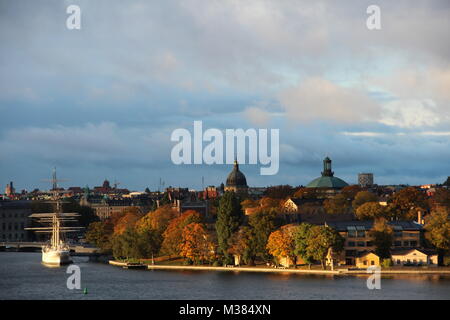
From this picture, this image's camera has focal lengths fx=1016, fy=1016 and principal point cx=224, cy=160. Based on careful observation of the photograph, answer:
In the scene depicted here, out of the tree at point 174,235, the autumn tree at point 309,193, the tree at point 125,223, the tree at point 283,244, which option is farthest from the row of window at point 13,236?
the tree at point 283,244

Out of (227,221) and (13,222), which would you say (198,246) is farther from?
(13,222)

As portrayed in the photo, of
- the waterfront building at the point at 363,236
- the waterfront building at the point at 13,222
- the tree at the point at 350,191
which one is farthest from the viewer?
the waterfront building at the point at 13,222

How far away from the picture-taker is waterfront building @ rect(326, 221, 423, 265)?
101m

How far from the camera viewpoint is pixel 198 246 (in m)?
106

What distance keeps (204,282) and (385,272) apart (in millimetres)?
17008

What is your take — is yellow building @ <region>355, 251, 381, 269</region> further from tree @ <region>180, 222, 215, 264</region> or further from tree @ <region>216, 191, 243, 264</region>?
tree @ <region>180, 222, 215, 264</region>

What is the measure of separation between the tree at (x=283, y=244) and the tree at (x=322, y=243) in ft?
7.16

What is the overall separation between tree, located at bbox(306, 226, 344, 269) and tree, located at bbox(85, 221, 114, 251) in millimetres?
38532

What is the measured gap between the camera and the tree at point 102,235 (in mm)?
130250

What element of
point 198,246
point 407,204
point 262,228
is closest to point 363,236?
point 262,228

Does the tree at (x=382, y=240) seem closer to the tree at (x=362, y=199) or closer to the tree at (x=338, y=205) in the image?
the tree at (x=338, y=205)

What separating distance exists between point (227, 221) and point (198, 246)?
4.15 meters
